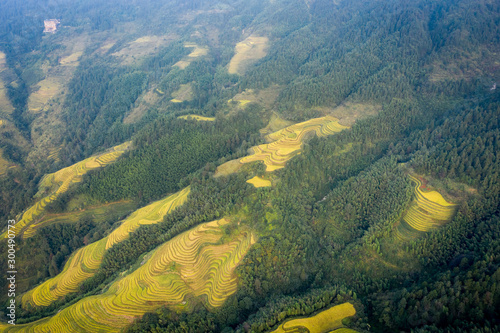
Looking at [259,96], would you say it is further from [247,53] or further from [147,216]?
[147,216]

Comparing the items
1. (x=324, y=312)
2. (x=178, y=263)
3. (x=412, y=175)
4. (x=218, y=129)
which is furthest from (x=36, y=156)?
(x=412, y=175)

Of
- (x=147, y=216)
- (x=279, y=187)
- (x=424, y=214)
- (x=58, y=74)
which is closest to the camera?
(x=424, y=214)

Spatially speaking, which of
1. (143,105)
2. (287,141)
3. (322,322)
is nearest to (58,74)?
(143,105)

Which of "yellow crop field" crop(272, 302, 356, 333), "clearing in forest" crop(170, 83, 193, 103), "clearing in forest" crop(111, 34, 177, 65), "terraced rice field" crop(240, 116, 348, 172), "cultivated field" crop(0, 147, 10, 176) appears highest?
"clearing in forest" crop(111, 34, 177, 65)

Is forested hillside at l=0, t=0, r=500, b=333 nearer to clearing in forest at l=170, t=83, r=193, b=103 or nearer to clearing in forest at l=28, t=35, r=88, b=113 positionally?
clearing in forest at l=170, t=83, r=193, b=103

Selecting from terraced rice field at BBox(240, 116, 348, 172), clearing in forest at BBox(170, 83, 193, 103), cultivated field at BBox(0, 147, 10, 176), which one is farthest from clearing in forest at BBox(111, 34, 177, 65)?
terraced rice field at BBox(240, 116, 348, 172)

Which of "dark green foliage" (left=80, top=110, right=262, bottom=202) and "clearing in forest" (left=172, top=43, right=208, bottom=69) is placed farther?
"clearing in forest" (left=172, top=43, right=208, bottom=69)
